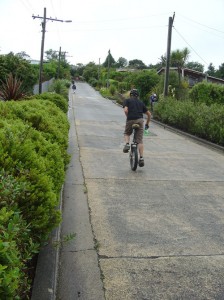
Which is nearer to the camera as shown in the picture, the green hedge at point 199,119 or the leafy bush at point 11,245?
the leafy bush at point 11,245

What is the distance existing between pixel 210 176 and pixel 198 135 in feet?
23.0

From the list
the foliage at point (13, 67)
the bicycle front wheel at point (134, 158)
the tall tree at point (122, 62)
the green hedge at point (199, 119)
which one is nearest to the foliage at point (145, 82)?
the green hedge at point (199, 119)

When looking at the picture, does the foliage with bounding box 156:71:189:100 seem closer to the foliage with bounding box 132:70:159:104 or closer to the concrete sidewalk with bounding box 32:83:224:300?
the foliage with bounding box 132:70:159:104

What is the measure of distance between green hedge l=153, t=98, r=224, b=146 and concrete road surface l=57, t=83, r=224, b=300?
4025 mm

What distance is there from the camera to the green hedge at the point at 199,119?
42.5 feet

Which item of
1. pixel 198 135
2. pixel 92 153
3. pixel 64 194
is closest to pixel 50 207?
pixel 64 194

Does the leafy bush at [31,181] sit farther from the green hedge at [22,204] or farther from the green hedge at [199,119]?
the green hedge at [199,119]

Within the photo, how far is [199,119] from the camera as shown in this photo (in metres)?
14.4

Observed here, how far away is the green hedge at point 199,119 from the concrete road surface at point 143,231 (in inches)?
158

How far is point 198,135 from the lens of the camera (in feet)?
49.0

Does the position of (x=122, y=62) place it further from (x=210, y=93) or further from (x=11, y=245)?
(x=11, y=245)

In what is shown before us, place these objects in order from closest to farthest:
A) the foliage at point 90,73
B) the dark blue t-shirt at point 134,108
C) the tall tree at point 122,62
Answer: the dark blue t-shirt at point 134,108, the foliage at point 90,73, the tall tree at point 122,62

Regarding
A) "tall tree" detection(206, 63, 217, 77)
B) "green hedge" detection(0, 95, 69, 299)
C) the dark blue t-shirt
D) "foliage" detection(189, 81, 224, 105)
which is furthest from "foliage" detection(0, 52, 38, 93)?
"tall tree" detection(206, 63, 217, 77)

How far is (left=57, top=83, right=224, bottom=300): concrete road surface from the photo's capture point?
11.3 feet
